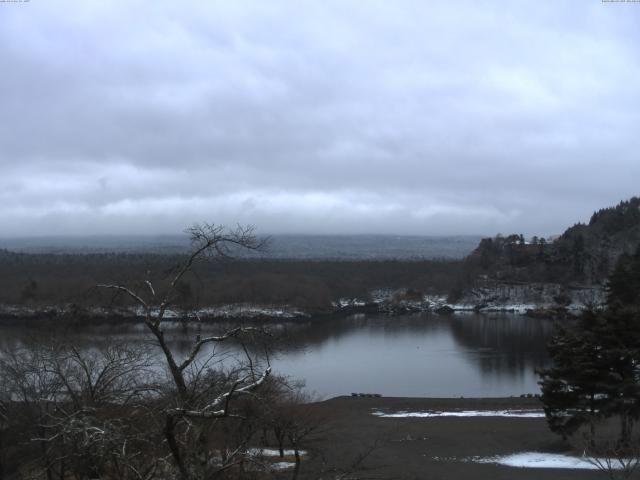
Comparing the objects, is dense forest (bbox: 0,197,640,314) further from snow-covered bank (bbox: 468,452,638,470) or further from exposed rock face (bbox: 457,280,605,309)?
snow-covered bank (bbox: 468,452,638,470)

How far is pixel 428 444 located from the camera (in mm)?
13852

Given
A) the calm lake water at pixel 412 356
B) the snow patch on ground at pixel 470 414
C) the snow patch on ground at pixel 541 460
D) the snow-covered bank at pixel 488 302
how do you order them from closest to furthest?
the snow patch on ground at pixel 541 460
the snow patch on ground at pixel 470 414
the calm lake water at pixel 412 356
the snow-covered bank at pixel 488 302

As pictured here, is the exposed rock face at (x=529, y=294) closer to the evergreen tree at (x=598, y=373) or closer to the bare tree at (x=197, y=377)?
the evergreen tree at (x=598, y=373)

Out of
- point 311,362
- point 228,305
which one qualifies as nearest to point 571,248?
point 228,305

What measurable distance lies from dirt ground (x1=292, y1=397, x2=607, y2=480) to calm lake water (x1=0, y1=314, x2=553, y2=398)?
226 centimetres

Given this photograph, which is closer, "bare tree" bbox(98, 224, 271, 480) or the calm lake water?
"bare tree" bbox(98, 224, 271, 480)

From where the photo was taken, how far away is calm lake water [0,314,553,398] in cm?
2247

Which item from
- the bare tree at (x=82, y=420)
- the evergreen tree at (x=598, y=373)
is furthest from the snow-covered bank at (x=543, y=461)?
the bare tree at (x=82, y=420)

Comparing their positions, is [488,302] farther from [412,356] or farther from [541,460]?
[541,460]

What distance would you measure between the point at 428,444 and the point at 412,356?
52.6 ft

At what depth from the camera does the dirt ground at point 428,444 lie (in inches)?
440

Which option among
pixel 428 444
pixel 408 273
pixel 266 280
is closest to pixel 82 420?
pixel 428 444

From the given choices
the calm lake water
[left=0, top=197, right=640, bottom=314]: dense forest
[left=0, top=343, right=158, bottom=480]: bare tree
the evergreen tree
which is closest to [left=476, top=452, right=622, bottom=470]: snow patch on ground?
the evergreen tree

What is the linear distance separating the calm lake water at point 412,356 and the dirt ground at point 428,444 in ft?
7.43
